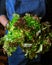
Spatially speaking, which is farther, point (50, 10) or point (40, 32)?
point (50, 10)

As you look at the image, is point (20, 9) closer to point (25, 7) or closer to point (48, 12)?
point (25, 7)

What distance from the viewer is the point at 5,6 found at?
52.8 inches

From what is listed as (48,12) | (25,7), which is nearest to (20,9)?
(25,7)

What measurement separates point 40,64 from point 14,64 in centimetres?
15

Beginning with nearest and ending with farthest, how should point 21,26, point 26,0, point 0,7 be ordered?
point 21,26
point 26,0
point 0,7

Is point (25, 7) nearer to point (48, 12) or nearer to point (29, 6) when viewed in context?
point (29, 6)

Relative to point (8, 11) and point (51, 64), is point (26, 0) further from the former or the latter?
point (51, 64)

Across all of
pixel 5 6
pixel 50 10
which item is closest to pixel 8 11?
pixel 5 6

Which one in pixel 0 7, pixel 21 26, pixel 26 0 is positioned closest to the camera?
pixel 21 26

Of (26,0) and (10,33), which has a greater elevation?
(26,0)

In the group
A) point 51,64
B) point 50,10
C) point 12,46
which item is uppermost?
point 50,10

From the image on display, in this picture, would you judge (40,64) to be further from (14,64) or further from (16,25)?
(16,25)

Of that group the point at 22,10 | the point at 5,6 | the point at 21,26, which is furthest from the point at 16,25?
the point at 5,6

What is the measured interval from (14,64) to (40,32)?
38 cm
